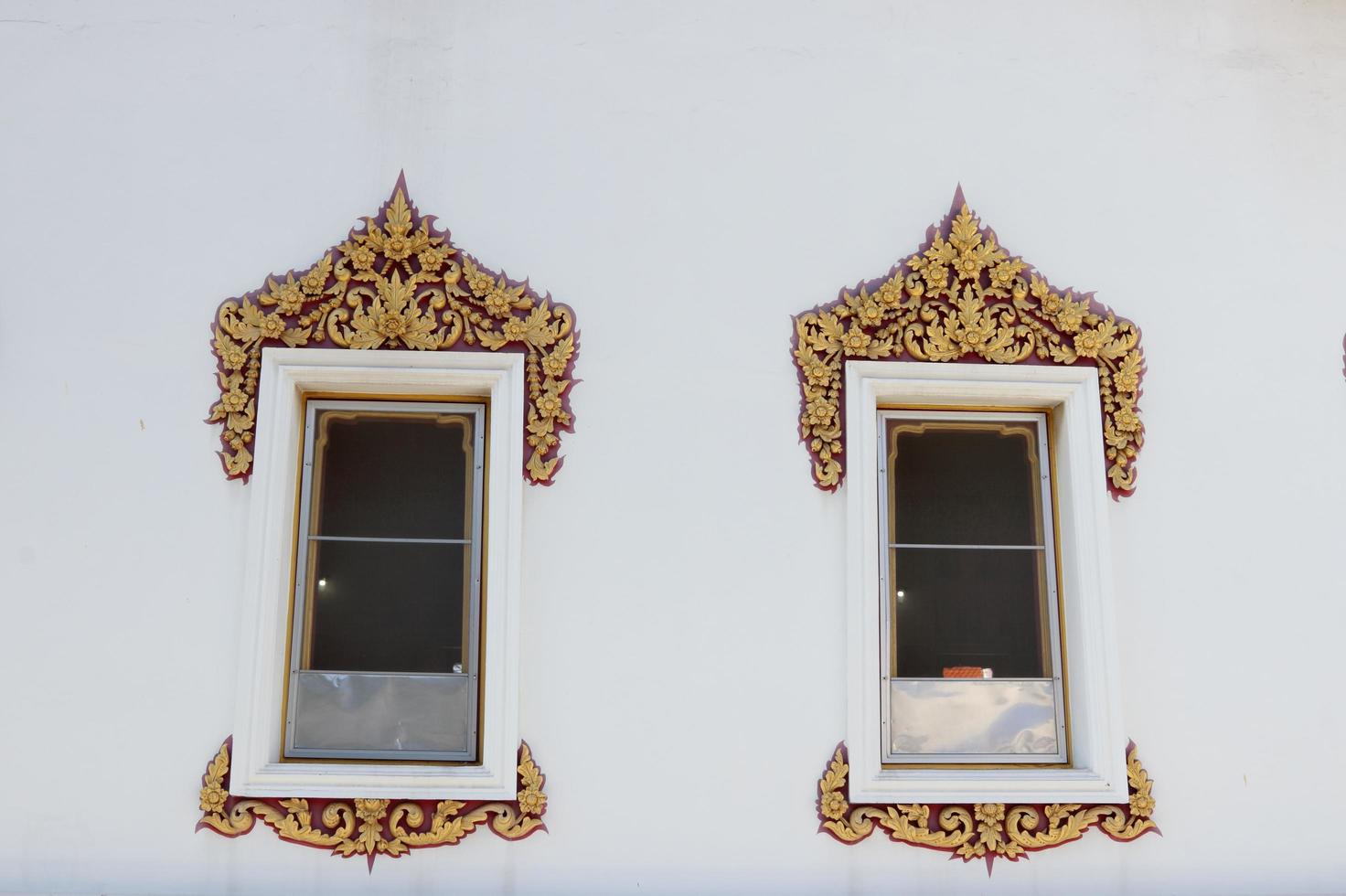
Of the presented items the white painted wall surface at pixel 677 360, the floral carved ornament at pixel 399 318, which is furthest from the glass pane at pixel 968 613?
the floral carved ornament at pixel 399 318

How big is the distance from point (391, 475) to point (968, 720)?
181cm

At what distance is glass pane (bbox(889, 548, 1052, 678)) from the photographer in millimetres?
3779

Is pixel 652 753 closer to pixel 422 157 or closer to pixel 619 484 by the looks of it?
pixel 619 484

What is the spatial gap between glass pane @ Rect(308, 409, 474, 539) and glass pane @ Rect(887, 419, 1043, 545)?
50.2 inches

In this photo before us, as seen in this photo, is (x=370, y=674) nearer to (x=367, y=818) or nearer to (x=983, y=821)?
(x=367, y=818)

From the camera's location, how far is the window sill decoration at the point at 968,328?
3.76 m

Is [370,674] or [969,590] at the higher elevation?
[969,590]

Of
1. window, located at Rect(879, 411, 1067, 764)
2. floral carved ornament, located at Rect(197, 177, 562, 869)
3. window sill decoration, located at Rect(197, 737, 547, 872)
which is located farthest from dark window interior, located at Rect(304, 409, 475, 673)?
window, located at Rect(879, 411, 1067, 764)

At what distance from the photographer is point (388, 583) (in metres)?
3.73

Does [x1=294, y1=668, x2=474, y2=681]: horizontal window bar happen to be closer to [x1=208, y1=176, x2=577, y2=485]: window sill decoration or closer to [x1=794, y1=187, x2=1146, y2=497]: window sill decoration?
[x1=208, y1=176, x2=577, y2=485]: window sill decoration

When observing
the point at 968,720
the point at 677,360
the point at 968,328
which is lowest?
the point at 968,720

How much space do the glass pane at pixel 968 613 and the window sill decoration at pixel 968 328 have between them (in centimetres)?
38

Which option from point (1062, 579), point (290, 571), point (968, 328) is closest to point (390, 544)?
point (290, 571)

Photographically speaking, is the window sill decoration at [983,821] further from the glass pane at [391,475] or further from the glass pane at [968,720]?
the glass pane at [391,475]
